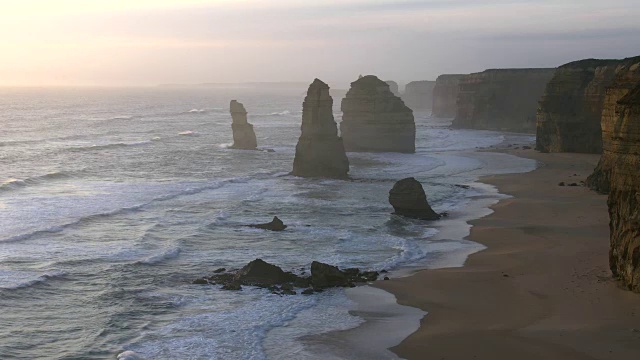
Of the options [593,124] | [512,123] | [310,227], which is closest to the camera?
[310,227]

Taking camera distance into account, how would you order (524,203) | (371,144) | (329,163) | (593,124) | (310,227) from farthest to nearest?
(371,144) → (593,124) → (329,163) → (524,203) → (310,227)

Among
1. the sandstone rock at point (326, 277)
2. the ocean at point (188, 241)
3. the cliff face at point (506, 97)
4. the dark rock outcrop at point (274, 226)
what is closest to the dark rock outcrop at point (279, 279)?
the sandstone rock at point (326, 277)

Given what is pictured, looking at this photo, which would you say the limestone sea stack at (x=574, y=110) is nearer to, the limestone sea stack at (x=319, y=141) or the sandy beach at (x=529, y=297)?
the limestone sea stack at (x=319, y=141)

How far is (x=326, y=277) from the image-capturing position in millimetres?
26641

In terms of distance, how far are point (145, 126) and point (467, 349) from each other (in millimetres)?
105991

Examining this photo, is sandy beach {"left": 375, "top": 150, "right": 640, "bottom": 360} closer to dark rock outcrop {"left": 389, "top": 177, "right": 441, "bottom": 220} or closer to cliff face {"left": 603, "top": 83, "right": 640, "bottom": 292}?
cliff face {"left": 603, "top": 83, "right": 640, "bottom": 292}

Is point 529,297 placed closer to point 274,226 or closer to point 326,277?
point 326,277

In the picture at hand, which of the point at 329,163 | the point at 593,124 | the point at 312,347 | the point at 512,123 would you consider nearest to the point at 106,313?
the point at 312,347

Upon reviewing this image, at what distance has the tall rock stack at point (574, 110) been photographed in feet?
218

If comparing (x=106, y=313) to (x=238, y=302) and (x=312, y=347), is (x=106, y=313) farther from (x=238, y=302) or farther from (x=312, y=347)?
(x=312, y=347)

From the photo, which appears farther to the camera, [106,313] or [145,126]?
[145,126]

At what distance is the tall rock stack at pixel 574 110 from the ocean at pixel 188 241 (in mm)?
4766

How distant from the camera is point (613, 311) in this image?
21.5m

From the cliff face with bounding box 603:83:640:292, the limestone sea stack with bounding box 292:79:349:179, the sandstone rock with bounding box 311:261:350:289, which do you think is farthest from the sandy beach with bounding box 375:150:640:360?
the limestone sea stack with bounding box 292:79:349:179
